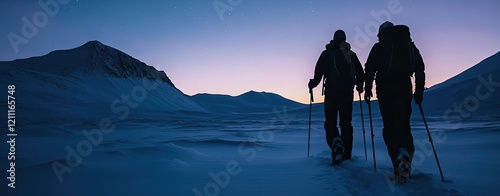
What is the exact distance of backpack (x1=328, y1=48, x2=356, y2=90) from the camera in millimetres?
4293

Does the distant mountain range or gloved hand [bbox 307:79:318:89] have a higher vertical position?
the distant mountain range

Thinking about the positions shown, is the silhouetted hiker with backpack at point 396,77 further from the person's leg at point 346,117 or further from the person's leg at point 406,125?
the person's leg at point 346,117

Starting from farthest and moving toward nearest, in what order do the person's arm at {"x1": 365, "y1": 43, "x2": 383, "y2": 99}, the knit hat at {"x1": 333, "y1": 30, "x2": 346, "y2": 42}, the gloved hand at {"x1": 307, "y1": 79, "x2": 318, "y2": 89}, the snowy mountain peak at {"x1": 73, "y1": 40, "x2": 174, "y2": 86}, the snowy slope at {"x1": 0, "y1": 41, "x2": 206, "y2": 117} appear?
the snowy mountain peak at {"x1": 73, "y1": 40, "x2": 174, "y2": 86}, the snowy slope at {"x1": 0, "y1": 41, "x2": 206, "y2": 117}, the gloved hand at {"x1": 307, "y1": 79, "x2": 318, "y2": 89}, the knit hat at {"x1": 333, "y1": 30, "x2": 346, "y2": 42}, the person's arm at {"x1": 365, "y1": 43, "x2": 383, "y2": 99}

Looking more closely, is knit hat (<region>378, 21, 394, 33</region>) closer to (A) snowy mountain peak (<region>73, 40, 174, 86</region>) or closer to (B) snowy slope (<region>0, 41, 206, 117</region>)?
(B) snowy slope (<region>0, 41, 206, 117</region>)

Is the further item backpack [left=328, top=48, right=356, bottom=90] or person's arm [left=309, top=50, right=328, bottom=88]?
person's arm [left=309, top=50, right=328, bottom=88]

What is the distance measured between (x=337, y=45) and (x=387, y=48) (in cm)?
126

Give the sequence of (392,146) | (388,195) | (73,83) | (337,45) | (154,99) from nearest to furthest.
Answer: (388,195) → (392,146) → (337,45) → (73,83) → (154,99)

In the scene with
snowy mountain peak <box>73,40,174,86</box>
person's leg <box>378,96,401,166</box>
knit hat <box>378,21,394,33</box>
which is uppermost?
snowy mountain peak <box>73,40,174,86</box>

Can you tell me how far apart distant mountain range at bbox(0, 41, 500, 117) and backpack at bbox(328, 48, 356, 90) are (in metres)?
31.9

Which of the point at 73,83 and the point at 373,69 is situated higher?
the point at 73,83

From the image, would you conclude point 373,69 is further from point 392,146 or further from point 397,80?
point 392,146

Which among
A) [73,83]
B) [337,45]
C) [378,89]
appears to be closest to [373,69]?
[378,89]

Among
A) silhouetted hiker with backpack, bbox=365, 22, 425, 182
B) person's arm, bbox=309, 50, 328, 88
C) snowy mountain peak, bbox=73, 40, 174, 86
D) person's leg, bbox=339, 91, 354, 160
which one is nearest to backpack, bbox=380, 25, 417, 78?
silhouetted hiker with backpack, bbox=365, 22, 425, 182

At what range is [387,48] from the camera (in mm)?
3287
